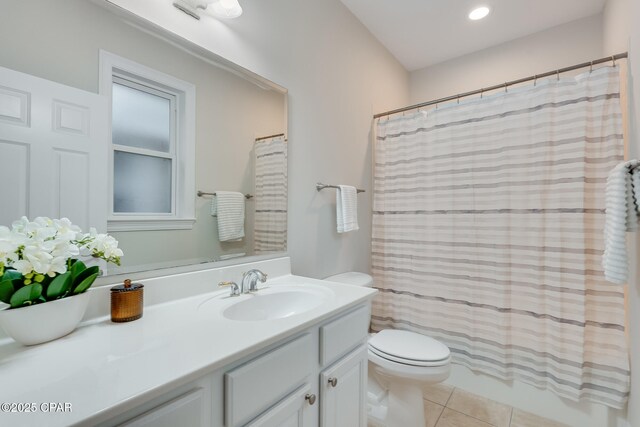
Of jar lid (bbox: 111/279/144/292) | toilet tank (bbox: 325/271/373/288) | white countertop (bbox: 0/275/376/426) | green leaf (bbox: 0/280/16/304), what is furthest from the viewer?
toilet tank (bbox: 325/271/373/288)

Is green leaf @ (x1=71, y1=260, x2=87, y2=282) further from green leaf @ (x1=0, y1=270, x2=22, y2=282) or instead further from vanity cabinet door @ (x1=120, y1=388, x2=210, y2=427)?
vanity cabinet door @ (x1=120, y1=388, x2=210, y2=427)

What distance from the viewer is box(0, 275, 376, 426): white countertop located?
0.49 metres

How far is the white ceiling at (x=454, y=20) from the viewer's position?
1964 millimetres

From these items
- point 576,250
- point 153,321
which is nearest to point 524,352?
point 576,250

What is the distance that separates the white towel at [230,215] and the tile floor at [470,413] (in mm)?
1544

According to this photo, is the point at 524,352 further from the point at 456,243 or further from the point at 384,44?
the point at 384,44

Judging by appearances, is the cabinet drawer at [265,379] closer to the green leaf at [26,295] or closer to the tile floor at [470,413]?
the green leaf at [26,295]

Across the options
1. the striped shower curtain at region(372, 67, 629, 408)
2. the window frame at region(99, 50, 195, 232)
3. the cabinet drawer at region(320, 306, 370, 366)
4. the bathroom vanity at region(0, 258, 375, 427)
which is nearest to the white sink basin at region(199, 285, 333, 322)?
the bathroom vanity at region(0, 258, 375, 427)

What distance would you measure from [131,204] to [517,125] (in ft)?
6.61

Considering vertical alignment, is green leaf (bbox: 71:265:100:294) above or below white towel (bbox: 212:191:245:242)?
below

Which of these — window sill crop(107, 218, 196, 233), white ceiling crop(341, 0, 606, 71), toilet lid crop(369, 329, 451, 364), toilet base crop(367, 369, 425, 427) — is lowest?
toilet base crop(367, 369, 425, 427)

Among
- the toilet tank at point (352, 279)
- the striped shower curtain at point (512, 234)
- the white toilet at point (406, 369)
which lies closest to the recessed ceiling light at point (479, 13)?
the striped shower curtain at point (512, 234)

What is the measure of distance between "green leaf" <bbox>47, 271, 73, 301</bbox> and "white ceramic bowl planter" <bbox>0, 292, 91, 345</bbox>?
0.02 metres

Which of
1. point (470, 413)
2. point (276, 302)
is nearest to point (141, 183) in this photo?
point (276, 302)
